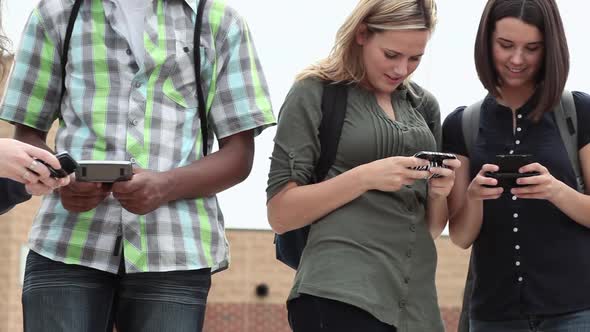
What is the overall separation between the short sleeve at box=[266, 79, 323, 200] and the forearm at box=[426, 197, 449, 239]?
0.45 m

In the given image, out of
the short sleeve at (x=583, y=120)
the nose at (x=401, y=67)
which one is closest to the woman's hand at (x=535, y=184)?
the short sleeve at (x=583, y=120)

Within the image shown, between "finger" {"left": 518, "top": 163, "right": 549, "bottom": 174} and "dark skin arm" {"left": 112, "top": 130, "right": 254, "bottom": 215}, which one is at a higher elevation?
"finger" {"left": 518, "top": 163, "right": 549, "bottom": 174}

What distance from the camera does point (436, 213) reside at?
13.9ft

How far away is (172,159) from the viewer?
12.8 ft

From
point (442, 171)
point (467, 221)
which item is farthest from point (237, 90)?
point (467, 221)

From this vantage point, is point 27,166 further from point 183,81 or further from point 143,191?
point 183,81

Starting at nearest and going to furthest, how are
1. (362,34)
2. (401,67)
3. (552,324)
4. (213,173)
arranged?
(213,173)
(401,67)
(362,34)
(552,324)

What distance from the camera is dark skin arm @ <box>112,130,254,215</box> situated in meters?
3.70

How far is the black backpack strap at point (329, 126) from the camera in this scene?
4117 millimetres

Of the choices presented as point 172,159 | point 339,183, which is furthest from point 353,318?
point 172,159

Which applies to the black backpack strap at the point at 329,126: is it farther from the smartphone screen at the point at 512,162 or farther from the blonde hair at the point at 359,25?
the smartphone screen at the point at 512,162

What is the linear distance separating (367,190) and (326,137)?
246 mm

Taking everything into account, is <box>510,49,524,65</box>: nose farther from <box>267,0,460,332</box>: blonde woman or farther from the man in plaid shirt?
the man in plaid shirt

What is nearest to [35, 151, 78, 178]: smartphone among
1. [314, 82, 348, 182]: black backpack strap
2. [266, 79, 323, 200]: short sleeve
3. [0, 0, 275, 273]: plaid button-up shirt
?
[0, 0, 275, 273]: plaid button-up shirt
